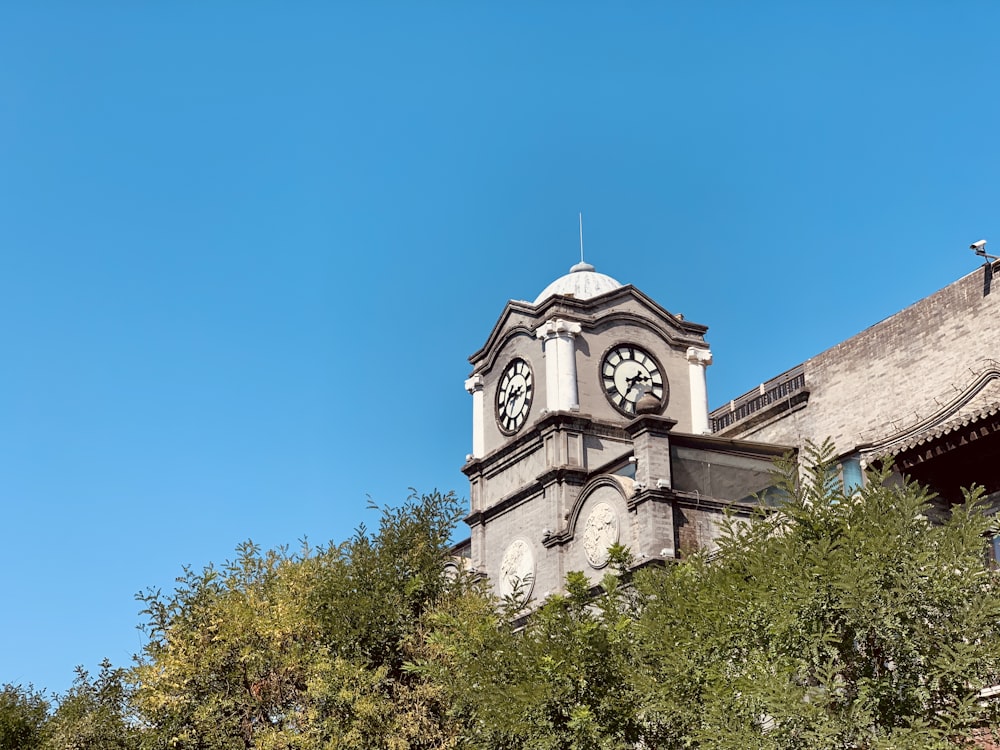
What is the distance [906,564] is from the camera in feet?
61.1

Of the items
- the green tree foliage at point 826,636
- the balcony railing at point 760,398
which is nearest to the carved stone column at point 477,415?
the balcony railing at point 760,398

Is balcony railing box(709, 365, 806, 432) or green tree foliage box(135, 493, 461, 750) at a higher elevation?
balcony railing box(709, 365, 806, 432)

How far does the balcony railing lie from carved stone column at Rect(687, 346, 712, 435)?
72.4 inches

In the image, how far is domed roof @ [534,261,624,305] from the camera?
4625 centimetres

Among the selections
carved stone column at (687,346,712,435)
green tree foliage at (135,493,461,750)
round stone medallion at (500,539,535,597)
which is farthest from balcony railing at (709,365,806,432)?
green tree foliage at (135,493,461,750)

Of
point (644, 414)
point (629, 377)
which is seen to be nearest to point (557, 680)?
point (644, 414)

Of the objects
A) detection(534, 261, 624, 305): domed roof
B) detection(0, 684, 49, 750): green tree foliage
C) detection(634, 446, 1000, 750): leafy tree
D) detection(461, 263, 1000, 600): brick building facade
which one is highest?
detection(534, 261, 624, 305): domed roof

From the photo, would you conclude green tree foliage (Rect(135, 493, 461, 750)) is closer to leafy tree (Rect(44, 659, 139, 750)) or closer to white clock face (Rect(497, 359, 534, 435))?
leafy tree (Rect(44, 659, 139, 750))

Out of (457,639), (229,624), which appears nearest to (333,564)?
(229,624)

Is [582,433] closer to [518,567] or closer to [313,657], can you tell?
[518,567]

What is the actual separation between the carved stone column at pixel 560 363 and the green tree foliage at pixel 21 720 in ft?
65.2

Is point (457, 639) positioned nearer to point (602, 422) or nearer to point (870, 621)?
point (870, 621)

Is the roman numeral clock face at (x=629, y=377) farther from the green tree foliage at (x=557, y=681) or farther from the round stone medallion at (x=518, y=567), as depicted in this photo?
the green tree foliage at (x=557, y=681)

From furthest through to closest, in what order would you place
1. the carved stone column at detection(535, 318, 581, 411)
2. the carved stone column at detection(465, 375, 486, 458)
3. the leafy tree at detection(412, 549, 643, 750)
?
the carved stone column at detection(465, 375, 486, 458), the carved stone column at detection(535, 318, 581, 411), the leafy tree at detection(412, 549, 643, 750)
